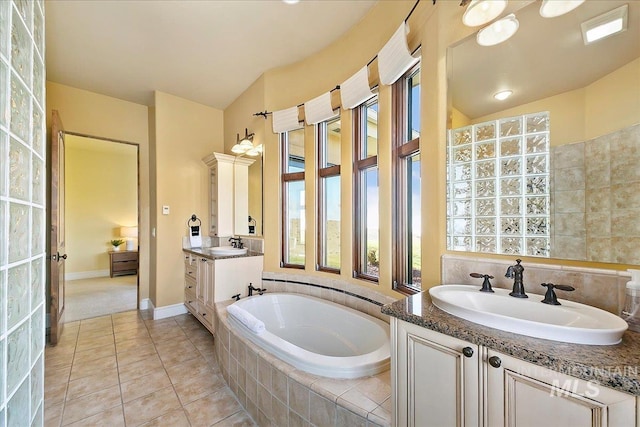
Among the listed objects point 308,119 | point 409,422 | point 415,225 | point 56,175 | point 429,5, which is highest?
point 429,5

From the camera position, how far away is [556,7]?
1085mm

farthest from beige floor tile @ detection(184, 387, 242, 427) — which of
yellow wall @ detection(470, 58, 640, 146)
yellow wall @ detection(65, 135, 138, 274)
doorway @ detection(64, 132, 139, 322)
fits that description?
yellow wall @ detection(65, 135, 138, 274)

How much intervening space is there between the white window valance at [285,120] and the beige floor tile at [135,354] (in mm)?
2590

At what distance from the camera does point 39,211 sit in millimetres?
926

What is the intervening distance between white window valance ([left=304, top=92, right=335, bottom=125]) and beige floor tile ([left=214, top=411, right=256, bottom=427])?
8.09 feet

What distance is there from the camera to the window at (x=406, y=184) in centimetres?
191

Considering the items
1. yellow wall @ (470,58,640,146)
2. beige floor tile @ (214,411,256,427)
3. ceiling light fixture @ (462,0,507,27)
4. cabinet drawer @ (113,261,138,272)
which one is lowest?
beige floor tile @ (214,411,256,427)

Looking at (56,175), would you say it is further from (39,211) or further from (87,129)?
(39,211)

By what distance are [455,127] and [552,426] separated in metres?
1.31

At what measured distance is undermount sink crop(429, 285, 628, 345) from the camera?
0.78 m

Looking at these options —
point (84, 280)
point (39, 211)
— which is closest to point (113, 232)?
point (84, 280)

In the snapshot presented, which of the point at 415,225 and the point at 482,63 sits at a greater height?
the point at 482,63

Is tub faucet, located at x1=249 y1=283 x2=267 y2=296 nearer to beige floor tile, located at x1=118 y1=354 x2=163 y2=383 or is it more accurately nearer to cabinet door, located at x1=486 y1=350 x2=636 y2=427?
beige floor tile, located at x1=118 y1=354 x2=163 y2=383

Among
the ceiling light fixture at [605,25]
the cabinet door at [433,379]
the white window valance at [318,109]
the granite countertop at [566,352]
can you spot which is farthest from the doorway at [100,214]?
the ceiling light fixture at [605,25]
